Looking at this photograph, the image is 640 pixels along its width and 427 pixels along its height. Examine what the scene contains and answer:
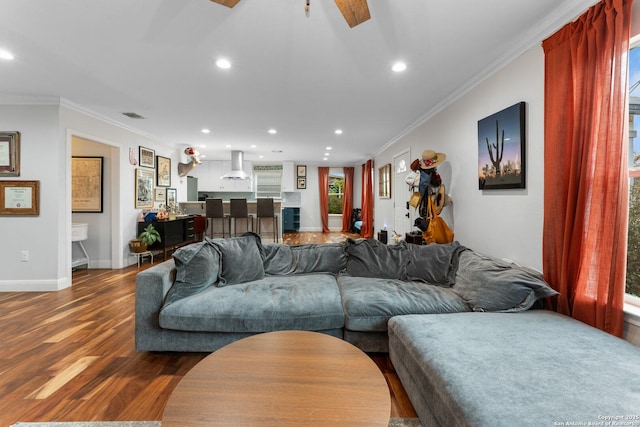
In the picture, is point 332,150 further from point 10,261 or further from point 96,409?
point 96,409

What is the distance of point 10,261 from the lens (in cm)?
362

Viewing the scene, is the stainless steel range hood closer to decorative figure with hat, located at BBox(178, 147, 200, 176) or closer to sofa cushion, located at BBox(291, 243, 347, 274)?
decorative figure with hat, located at BBox(178, 147, 200, 176)

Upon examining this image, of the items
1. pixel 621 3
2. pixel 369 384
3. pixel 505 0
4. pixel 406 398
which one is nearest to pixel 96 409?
pixel 369 384

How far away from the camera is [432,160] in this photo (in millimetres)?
3447

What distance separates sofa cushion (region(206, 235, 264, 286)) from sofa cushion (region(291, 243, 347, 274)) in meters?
0.39

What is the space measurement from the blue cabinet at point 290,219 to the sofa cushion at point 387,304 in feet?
23.8

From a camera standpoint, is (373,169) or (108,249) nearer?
(108,249)

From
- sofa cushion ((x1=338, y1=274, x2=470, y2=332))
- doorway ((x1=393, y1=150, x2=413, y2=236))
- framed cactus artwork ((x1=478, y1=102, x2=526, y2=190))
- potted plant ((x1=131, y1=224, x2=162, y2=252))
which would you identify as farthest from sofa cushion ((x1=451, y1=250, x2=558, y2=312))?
potted plant ((x1=131, y1=224, x2=162, y2=252))

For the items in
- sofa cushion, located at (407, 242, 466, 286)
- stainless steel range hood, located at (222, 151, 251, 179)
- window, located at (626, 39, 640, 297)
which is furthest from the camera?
stainless steel range hood, located at (222, 151, 251, 179)

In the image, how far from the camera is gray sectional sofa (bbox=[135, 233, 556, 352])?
195 cm

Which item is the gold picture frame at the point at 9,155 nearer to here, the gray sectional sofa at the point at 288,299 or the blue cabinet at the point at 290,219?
the gray sectional sofa at the point at 288,299

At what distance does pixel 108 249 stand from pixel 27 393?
3637mm

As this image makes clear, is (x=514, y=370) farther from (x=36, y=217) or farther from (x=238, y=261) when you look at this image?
(x=36, y=217)

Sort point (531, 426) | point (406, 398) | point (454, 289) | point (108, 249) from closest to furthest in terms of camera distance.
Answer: point (531, 426) → point (406, 398) → point (454, 289) → point (108, 249)
